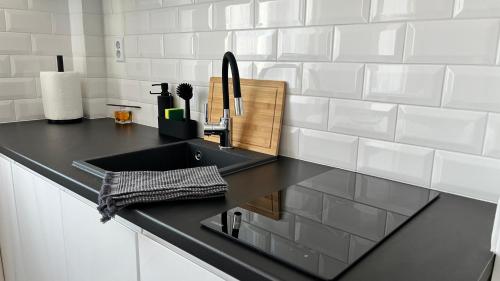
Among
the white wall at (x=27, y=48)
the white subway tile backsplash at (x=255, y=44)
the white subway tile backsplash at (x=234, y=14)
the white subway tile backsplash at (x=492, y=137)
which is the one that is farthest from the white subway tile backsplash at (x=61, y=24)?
the white subway tile backsplash at (x=492, y=137)

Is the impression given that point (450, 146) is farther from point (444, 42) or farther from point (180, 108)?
point (180, 108)

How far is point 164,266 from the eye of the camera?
2.67 ft

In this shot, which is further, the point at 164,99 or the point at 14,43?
the point at 14,43

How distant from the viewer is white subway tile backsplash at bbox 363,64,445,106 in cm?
94

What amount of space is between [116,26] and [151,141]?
768mm

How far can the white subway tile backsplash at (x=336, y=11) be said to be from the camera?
3.37 ft

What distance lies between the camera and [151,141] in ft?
4.97

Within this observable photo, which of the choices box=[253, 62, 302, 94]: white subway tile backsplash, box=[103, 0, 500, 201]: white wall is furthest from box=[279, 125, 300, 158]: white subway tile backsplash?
box=[253, 62, 302, 94]: white subway tile backsplash

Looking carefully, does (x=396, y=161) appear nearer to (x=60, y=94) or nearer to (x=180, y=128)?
(x=180, y=128)

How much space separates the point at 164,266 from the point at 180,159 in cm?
69

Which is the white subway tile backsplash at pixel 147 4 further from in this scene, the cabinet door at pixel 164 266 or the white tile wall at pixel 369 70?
the cabinet door at pixel 164 266

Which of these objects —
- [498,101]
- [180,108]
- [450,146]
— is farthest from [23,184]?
[498,101]

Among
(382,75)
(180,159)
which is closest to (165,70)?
(180,159)

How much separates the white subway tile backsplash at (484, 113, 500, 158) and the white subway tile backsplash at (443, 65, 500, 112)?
23 mm
